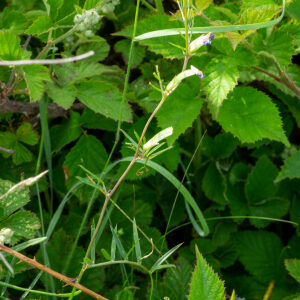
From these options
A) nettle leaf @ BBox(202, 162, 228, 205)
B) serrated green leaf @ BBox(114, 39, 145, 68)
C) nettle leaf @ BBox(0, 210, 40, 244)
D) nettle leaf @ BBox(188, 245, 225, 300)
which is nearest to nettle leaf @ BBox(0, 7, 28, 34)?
serrated green leaf @ BBox(114, 39, 145, 68)

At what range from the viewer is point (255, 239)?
1962 mm

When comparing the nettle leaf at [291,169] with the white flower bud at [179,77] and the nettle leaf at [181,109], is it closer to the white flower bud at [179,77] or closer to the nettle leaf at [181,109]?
the nettle leaf at [181,109]

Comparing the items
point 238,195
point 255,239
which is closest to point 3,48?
point 238,195

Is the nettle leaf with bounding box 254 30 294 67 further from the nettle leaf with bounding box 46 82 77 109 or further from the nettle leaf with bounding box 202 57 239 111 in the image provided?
the nettle leaf with bounding box 46 82 77 109

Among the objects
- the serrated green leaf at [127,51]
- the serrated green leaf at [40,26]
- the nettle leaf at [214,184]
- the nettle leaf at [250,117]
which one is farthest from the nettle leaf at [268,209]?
the serrated green leaf at [40,26]

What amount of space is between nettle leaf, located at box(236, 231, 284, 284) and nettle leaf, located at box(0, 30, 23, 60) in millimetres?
1319

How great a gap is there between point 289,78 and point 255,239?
793mm

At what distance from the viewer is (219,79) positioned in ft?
5.03

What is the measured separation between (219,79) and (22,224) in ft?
2.97

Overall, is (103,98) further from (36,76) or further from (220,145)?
(220,145)

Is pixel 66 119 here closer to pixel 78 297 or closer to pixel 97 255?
pixel 97 255

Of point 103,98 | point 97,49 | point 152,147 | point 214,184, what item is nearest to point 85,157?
point 103,98

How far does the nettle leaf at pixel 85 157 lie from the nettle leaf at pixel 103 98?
20 centimetres

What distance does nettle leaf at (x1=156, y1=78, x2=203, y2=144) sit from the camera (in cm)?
158
